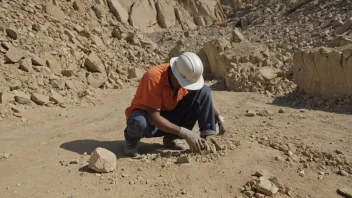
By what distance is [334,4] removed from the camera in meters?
9.20

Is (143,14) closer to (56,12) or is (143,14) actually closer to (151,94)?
(56,12)

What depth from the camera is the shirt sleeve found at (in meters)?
2.94

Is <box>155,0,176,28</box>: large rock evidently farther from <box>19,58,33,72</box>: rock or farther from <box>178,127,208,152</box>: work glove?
<box>178,127,208,152</box>: work glove

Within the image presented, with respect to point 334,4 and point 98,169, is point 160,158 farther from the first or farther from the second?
point 334,4

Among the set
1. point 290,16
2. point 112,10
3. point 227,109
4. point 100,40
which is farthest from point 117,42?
point 290,16

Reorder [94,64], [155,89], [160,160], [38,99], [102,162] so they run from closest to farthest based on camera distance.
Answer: [102,162] → [155,89] → [160,160] → [38,99] → [94,64]

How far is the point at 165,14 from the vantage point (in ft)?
44.4

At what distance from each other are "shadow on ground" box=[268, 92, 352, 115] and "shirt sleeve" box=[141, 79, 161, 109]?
258cm

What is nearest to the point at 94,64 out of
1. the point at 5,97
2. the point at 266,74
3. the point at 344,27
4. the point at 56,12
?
the point at 56,12

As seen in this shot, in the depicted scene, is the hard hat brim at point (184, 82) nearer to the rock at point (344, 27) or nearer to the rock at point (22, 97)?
the rock at point (22, 97)

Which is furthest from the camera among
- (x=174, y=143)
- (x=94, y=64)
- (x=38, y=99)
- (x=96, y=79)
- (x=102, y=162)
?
(x=94, y=64)

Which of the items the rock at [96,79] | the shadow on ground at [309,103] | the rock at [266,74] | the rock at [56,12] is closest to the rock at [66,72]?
the rock at [96,79]

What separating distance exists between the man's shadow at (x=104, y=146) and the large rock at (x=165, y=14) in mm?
10064

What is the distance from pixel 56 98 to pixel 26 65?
711 millimetres
